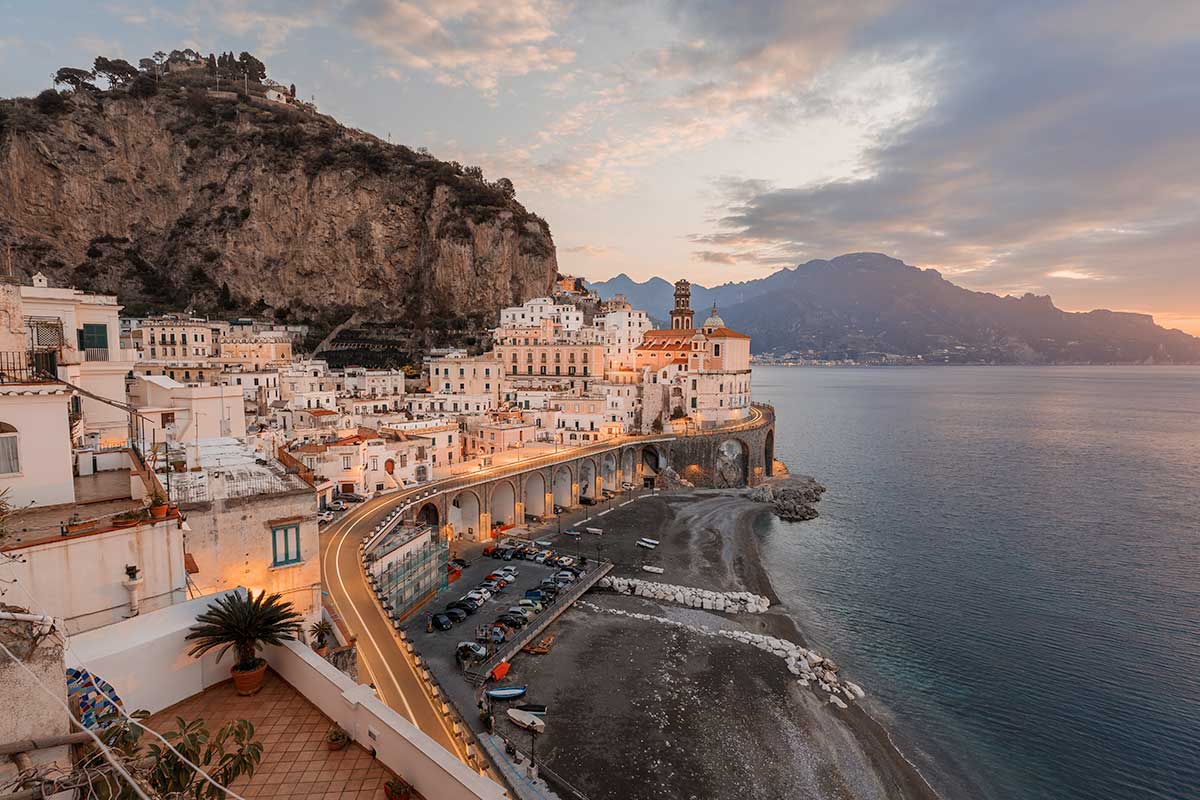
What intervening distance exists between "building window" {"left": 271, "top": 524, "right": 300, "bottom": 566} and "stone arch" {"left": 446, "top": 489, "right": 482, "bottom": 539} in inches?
1106

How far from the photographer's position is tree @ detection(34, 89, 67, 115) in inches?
3524

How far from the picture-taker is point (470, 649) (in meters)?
26.5

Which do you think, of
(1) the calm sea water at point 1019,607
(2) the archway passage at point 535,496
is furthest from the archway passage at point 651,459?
(2) the archway passage at point 535,496

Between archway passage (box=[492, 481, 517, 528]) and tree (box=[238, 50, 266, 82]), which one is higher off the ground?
tree (box=[238, 50, 266, 82])

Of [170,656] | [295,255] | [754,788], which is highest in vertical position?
[295,255]

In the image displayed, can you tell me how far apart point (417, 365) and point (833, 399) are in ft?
421

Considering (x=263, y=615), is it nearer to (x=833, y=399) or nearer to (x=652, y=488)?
(x=652, y=488)

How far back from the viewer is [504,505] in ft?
152

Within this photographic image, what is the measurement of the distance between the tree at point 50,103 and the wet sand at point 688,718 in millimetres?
115360

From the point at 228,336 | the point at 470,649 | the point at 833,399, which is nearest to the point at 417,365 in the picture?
the point at 228,336

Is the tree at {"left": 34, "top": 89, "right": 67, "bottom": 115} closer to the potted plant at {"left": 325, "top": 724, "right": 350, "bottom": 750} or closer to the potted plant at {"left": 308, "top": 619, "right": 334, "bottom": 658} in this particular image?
the potted plant at {"left": 308, "top": 619, "right": 334, "bottom": 658}

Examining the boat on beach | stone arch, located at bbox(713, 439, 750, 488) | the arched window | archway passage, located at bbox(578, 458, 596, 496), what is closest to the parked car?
the boat on beach

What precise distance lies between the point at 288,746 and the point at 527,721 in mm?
17718

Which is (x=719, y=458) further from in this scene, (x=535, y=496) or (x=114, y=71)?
(x=114, y=71)
